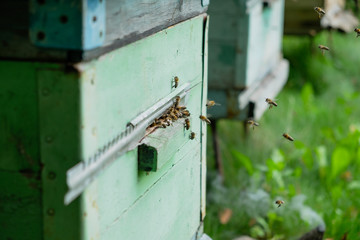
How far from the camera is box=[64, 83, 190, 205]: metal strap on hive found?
54.3 inches

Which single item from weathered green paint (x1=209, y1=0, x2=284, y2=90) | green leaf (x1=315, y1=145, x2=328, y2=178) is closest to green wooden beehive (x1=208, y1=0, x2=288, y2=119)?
weathered green paint (x1=209, y1=0, x2=284, y2=90)

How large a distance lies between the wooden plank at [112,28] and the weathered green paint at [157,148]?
34 cm

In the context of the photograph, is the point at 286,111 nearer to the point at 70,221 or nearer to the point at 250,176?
the point at 250,176

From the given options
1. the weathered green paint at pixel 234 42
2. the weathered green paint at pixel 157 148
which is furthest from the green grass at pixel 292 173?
the weathered green paint at pixel 157 148

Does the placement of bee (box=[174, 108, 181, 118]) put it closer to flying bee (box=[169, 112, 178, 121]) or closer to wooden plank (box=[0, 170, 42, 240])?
flying bee (box=[169, 112, 178, 121])

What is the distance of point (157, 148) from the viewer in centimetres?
185

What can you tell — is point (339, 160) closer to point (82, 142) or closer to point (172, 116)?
point (172, 116)

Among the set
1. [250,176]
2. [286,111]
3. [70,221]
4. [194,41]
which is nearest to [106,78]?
[70,221]

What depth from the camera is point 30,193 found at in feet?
5.01

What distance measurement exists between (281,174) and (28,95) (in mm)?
3232

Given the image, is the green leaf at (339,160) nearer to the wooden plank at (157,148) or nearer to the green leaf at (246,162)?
the green leaf at (246,162)

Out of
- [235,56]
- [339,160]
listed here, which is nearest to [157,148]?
[235,56]

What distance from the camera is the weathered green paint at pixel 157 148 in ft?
6.08

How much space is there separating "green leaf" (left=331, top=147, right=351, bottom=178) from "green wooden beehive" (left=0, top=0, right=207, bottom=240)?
275 centimetres
